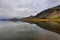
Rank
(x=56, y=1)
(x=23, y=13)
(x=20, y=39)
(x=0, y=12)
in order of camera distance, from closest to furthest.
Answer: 1. (x=20, y=39)
2. (x=0, y=12)
3. (x=23, y=13)
4. (x=56, y=1)

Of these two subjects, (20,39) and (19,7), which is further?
(19,7)

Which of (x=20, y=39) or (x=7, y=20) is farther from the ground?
→ (x=7, y=20)

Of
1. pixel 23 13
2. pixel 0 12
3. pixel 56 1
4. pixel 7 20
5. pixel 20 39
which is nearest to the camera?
pixel 20 39

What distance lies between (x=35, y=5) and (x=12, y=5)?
0.69m

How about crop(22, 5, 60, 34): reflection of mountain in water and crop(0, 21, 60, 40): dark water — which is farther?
crop(22, 5, 60, 34): reflection of mountain in water

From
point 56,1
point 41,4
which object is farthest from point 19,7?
point 56,1

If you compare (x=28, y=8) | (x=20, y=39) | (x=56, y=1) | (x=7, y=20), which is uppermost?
(x=56, y=1)

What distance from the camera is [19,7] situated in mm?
3438

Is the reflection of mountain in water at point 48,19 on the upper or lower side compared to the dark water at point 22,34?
upper

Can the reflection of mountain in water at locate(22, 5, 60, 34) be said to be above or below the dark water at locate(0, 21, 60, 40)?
above

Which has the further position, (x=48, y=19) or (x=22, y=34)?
(x=48, y=19)

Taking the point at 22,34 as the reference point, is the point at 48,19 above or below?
above

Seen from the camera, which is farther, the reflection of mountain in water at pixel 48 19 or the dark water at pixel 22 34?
the reflection of mountain in water at pixel 48 19

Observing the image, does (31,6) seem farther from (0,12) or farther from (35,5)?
(0,12)
